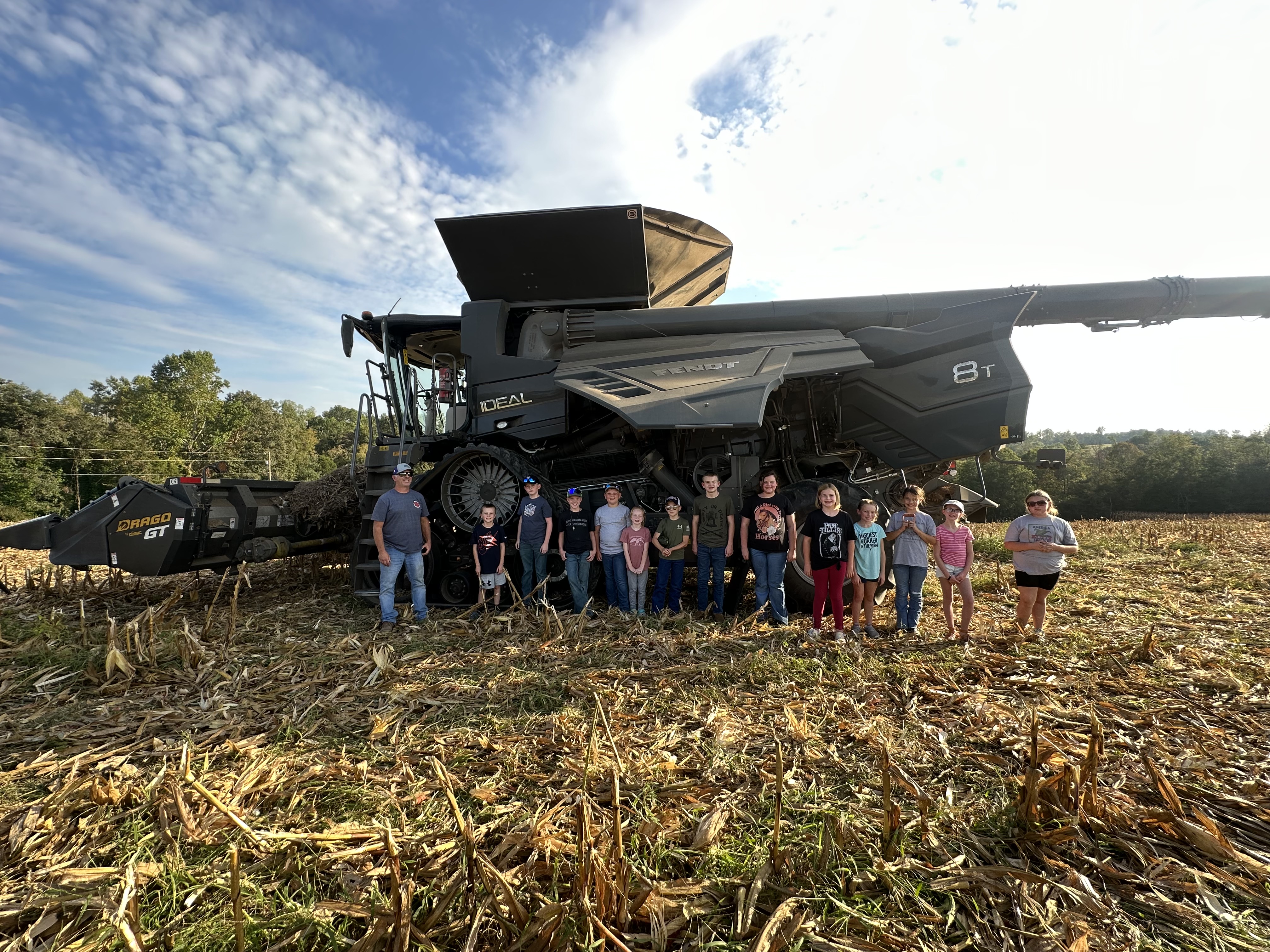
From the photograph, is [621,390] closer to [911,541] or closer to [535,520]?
[535,520]

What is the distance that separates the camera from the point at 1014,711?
398cm

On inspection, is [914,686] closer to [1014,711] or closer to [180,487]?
[1014,711]

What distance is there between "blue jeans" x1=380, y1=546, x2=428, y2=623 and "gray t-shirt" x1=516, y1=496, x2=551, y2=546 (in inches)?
50.1

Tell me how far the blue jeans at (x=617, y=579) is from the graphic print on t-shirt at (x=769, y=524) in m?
1.62

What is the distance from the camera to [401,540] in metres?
6.79

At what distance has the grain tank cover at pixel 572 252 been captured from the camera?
7.47 meters

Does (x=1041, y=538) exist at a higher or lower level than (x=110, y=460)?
lower

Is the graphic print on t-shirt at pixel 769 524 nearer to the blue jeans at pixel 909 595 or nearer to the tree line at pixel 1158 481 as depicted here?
the blue jeans at pixel 909 595

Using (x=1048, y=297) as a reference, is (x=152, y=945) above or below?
below

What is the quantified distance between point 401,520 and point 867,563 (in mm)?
5240

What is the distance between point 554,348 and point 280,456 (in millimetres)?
56642

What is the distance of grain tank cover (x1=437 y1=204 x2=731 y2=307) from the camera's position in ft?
24.5

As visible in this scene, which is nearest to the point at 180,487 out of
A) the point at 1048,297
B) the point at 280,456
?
the point at 1048,297

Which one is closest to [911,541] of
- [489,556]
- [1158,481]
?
[489,556]
